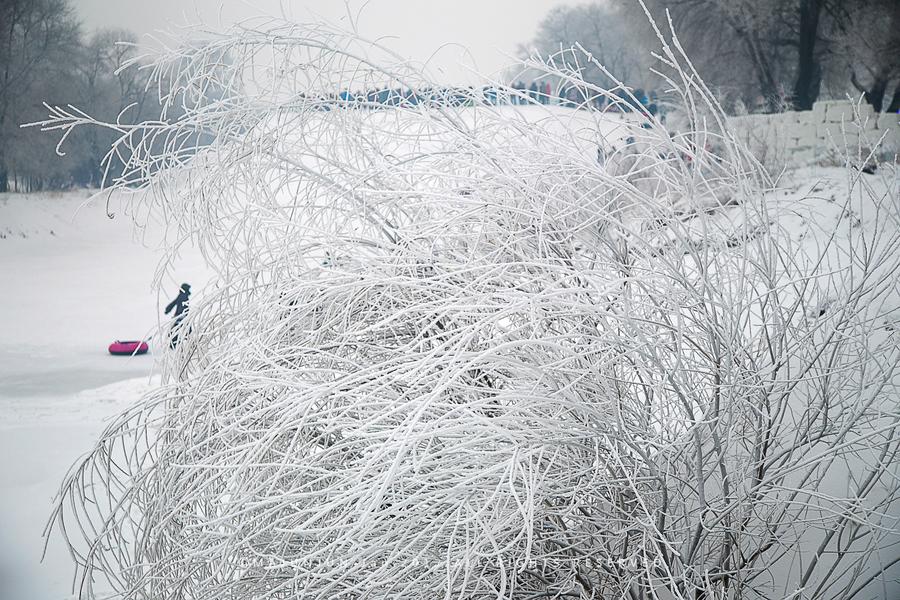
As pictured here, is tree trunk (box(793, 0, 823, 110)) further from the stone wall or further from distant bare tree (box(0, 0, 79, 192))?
distant bare tree (box(0, 0, 79, 192))

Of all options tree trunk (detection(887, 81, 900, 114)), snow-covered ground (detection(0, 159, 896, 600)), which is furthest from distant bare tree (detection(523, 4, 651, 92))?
tree trunk (detection(887, 81, 900, 114))

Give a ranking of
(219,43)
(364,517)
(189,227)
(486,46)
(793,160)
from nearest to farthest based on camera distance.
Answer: (364,517) < (219,43) < (189,227) < (793,160) < (486,46)

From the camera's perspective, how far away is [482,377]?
4.39 ft

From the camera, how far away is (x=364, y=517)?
0.85 metres

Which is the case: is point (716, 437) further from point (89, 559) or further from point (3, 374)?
point (3, 374)

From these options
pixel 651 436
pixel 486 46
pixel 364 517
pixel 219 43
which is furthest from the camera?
pixel 486 46

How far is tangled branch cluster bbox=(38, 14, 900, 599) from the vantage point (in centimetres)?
103

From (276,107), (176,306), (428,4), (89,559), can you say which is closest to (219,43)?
(276,107)

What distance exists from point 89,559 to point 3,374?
126cm

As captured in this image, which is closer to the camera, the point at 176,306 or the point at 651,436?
the point at 651,436

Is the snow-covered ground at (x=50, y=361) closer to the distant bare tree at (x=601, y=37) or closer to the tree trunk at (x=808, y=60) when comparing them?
the tree trunk at (x=808, y=60)

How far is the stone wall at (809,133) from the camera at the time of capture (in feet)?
7.77

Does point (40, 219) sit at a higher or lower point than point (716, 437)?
higher

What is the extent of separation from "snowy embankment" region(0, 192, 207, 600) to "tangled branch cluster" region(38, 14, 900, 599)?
39.9 inches
